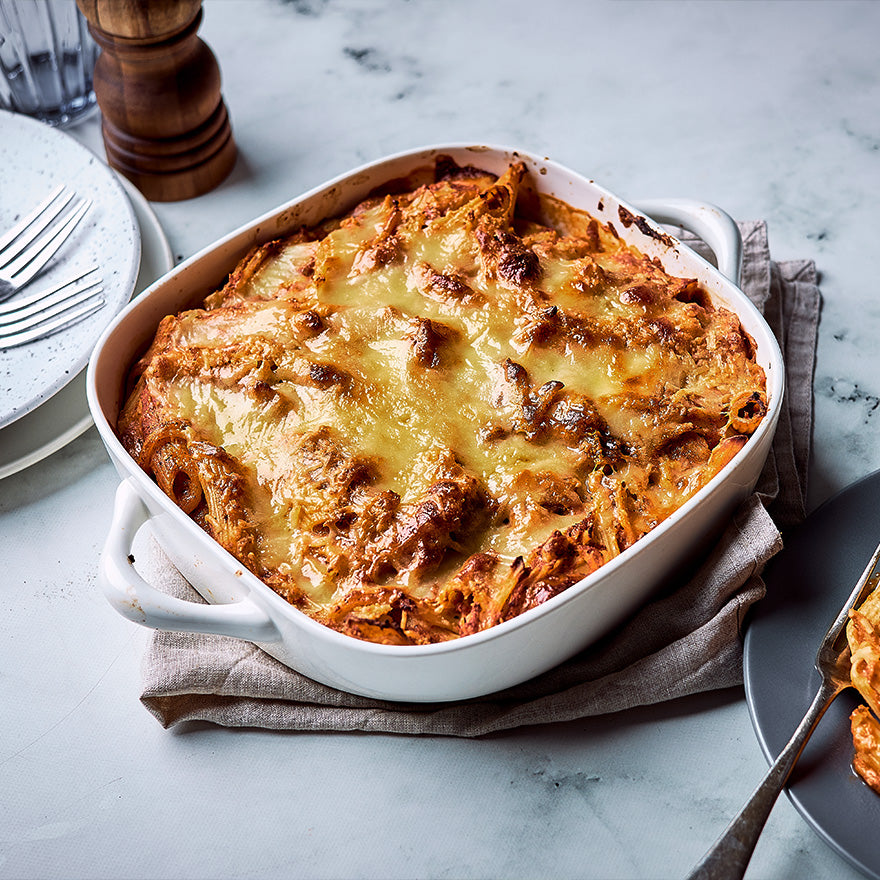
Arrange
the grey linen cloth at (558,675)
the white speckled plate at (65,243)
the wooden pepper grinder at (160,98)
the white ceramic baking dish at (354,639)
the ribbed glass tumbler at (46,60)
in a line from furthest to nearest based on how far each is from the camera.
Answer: the ribbed glass tumbler at (46,60)
the wooden pepper grinder at (160,98)
the white speckled plate at (65,243)
the grey linen cloth at (558,675)
the white ceramic baking dish at (354,639)

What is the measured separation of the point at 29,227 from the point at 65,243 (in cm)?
10

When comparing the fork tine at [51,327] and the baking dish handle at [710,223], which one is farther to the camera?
the fork tine at [51,327]

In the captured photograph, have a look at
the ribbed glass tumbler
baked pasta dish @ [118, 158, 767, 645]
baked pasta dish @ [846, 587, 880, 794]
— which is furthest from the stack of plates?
baked pasta dish @ [846, 587, 880, 794]

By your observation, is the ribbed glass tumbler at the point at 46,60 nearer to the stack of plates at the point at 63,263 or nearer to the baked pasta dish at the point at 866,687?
the stack of plates at the point at 63,263

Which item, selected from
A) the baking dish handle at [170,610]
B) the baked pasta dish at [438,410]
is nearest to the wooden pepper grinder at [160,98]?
the baked pasta dish at [438,410]

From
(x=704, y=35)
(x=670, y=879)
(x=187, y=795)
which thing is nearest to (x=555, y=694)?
(x=670, y=879)

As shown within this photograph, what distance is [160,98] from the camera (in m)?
2.54

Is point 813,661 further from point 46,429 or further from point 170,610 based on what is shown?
point 46,429

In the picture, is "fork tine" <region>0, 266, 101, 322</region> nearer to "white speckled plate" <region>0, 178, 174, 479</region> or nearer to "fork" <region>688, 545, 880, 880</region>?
"white speckled plate" <region>0, 178, 174, 479</region>

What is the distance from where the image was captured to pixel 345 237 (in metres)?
2.22

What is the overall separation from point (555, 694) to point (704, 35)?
6.80ft

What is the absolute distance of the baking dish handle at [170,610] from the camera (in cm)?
168

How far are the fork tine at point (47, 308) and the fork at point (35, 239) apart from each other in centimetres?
9

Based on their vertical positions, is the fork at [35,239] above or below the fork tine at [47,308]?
above
